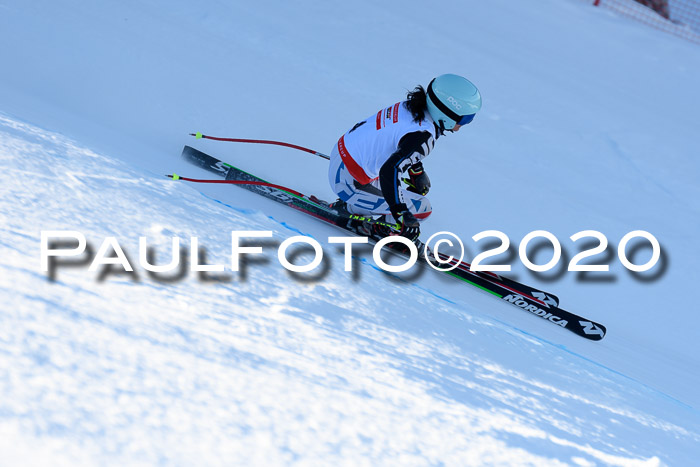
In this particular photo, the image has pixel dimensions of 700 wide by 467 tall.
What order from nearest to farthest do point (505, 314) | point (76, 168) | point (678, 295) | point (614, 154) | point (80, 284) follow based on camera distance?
point (80, 284), point (76, 168), point (505, 314), point (678, 295), point (614, 154)

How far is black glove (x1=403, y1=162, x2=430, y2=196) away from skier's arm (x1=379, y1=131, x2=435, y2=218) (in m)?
0.05

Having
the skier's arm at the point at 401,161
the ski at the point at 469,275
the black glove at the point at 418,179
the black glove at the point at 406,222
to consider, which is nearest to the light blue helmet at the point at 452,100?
the skier's arm at the point at 401,161

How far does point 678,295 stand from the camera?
156 inches

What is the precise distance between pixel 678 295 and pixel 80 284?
368 centimetres

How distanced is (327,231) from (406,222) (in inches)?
21.8

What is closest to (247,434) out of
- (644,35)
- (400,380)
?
(400,380)

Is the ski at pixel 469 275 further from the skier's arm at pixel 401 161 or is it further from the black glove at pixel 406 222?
the skier's arm at pixel 401 161

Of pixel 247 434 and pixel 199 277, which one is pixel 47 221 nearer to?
pixel 199 277

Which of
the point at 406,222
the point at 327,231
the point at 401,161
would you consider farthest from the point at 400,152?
the point at 327,231

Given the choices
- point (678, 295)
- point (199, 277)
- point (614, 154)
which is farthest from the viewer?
point (614, 154)

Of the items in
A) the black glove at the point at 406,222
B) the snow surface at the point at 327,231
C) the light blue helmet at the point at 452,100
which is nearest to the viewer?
the snow surface at the point at 327,231

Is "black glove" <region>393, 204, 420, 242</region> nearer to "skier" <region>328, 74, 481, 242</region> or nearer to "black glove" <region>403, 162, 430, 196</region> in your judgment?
"skier" <region>328, 74, 481, 242</region>

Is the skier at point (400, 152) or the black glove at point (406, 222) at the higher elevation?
the skier at point (400, 152)

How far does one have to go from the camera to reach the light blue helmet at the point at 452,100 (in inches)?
124
